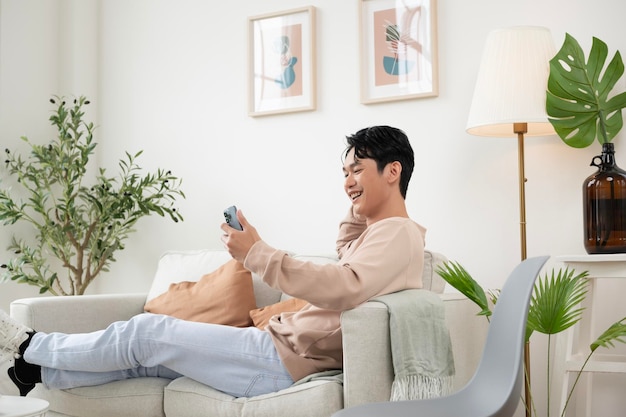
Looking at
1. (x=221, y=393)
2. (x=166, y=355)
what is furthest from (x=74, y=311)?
(x=221, y=393)

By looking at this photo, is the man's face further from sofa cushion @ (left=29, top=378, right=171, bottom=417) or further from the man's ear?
sofa cushion @ (left=29, top=378, right=171, bottom=417)

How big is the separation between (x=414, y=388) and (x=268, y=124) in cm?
188

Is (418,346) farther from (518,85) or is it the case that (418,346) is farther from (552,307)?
(518,85)

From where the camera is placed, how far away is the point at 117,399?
233 centimetres

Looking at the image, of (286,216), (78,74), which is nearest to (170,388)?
(286,216)

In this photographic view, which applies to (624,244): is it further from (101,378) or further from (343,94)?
(101,378)

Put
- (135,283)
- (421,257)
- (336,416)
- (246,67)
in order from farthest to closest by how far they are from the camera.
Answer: (135,283) → (246,67) → (421,257) → (336,416)

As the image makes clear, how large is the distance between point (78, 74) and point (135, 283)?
1.15m

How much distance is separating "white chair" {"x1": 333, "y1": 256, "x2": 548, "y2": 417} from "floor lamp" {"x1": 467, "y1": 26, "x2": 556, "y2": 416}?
3.31ft

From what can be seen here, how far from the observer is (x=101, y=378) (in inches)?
93.3

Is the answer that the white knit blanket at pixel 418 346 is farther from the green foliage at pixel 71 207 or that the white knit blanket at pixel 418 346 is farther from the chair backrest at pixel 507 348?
the green foliage at pixel 71 207

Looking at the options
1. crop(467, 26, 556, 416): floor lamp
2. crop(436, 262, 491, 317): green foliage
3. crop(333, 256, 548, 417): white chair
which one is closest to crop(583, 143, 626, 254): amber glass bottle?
crop(467, 26, 556, 416): floor lamp

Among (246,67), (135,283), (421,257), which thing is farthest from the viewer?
(135,283)

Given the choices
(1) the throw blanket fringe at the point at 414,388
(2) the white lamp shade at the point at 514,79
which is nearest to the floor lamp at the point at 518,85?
(2) the white lamp shade at the point at 514,79
